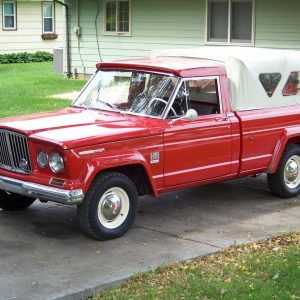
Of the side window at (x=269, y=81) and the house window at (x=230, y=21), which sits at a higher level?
the house window at (x=230, y=21)

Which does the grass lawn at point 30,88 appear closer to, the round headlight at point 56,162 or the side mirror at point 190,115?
the side mirror at point 190,115

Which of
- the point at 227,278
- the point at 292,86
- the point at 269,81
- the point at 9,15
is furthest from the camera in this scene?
the point at 9,15

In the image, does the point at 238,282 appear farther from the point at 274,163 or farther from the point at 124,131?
the point at 274,163

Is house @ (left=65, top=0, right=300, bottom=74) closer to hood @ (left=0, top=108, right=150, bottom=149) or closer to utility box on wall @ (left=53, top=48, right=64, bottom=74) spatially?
utility box on wall @ (left=53, top=48, right=64, bottom=74)

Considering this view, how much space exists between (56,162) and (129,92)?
4.81 ft

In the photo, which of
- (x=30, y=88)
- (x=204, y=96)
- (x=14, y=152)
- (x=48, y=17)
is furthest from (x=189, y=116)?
(x=48, y=17)

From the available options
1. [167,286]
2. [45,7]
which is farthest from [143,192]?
[45,7]

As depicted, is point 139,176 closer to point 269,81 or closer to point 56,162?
point 56,162

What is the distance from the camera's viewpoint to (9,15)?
30.9m

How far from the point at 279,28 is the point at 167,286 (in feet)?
36.8

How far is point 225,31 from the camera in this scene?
16453 mm

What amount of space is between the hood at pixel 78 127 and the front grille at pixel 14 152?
0.09m

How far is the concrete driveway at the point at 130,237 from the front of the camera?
5.26 metres

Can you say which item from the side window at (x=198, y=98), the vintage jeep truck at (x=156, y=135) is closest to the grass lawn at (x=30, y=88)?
the vintage jeep truck at (x=156, y=135)
